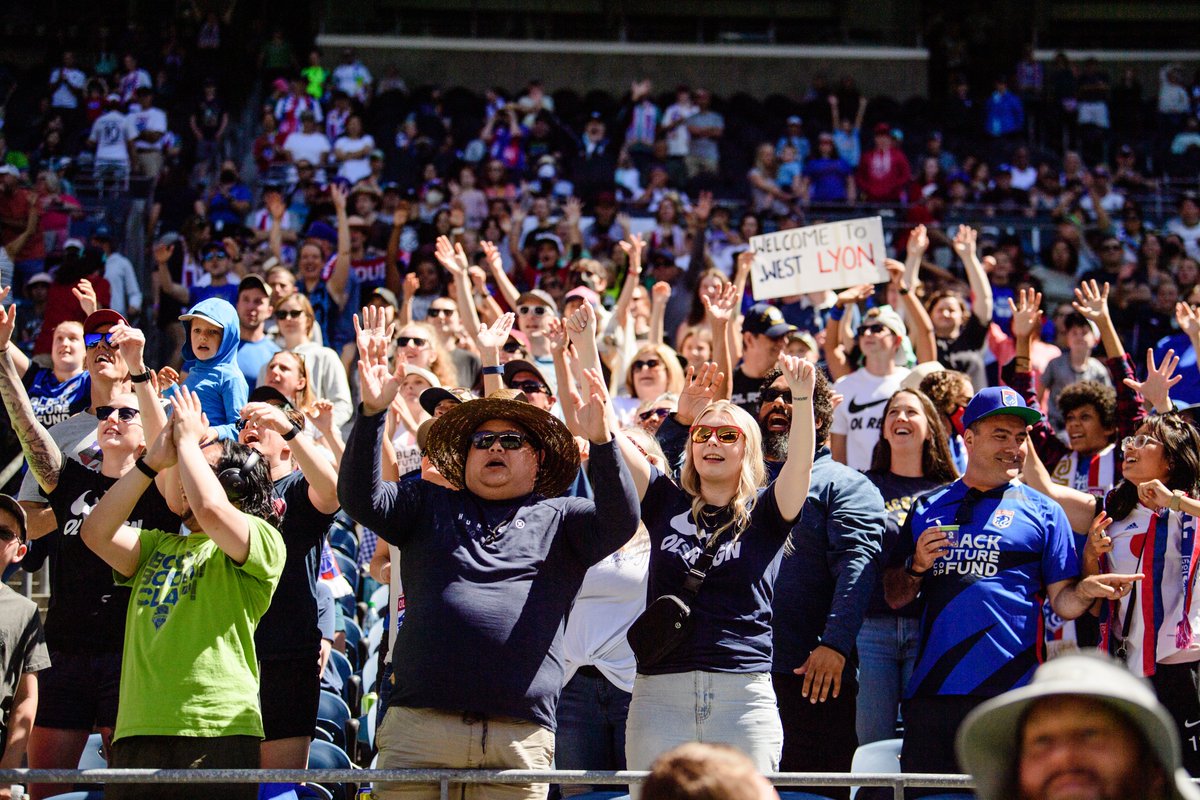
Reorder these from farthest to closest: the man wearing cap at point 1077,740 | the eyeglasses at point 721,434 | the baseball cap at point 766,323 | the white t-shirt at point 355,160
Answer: the white t-shirt at point 355,160 → the baseball cap at point 766,323 → the eyeglasses at point 721,434 → the man wearing cap at point 1077,740

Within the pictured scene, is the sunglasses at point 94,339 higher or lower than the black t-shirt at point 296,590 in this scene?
higher

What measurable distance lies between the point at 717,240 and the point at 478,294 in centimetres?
387

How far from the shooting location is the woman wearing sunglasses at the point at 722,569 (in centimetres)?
452

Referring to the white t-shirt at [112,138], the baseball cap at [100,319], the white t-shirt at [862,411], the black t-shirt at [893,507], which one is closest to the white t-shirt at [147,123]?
the white t-shirt at [112,138]

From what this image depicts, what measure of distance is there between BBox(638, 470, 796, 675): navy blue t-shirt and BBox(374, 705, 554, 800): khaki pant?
591mm

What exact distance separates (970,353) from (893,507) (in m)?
2.78

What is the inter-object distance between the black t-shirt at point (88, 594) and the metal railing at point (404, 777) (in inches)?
58.1

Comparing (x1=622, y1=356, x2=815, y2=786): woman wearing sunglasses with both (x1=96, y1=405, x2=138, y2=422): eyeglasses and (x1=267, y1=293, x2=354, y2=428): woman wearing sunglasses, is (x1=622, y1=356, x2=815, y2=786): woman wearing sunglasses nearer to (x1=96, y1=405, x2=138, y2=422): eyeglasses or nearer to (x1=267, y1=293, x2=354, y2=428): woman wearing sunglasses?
(x1=96, y1=405, x2=138, y2=422): eyeglasses

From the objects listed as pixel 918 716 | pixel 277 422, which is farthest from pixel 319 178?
pixel 918 716

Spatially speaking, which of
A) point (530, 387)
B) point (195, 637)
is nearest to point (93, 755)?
point (195, 637)


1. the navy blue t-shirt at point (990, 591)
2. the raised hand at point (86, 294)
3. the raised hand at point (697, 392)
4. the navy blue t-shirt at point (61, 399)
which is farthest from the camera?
the raised hand at point (86, 294)

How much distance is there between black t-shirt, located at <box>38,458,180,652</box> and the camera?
17.4 ft

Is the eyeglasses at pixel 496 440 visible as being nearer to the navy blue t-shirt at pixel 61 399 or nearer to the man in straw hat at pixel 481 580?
the man in straw hat at pixel 481 580

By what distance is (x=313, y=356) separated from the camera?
7.61 meters
